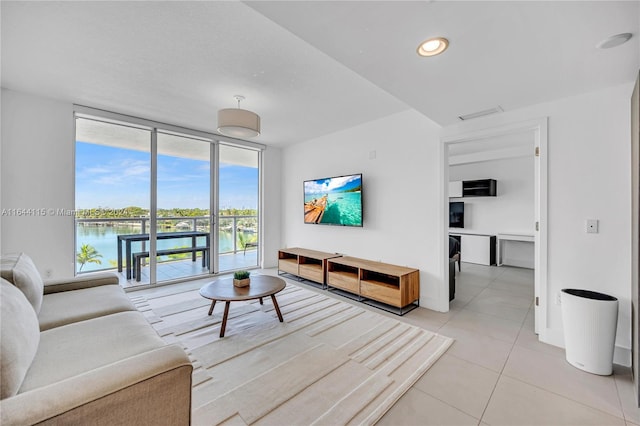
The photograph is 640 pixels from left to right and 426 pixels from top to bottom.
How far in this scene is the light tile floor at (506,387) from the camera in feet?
5.06

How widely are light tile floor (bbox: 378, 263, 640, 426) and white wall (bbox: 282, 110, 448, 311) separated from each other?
2.45 feet

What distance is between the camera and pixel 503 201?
5828 millimetres

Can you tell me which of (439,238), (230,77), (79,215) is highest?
(230,77)

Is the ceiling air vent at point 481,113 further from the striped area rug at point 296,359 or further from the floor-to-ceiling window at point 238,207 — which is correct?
the floor-to-ceiling window at point 238,207

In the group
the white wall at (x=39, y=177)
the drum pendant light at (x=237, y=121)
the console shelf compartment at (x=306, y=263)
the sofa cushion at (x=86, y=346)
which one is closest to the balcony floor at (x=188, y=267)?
the white wall at (x=39, y=177)

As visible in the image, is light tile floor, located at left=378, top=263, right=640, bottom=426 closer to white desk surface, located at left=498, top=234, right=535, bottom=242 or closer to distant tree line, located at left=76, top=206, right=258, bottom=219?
white desk surface, located at left=498, top=234, right=535, bottom=242

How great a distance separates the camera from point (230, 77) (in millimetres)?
2643

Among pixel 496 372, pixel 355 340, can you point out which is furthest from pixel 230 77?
pixel 496 372

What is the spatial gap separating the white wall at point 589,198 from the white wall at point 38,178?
213 inches

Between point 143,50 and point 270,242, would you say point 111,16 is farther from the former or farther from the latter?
point 270,242

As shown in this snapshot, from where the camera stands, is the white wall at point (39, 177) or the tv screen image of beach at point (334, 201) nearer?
the white wall at point (39, 177)

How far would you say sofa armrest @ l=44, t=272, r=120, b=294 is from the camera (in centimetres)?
223

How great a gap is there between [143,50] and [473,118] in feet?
10.8

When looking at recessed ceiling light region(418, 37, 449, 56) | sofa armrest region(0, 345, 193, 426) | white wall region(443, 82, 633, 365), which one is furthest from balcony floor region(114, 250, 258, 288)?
white wall region(443, 82, 633, 365)
